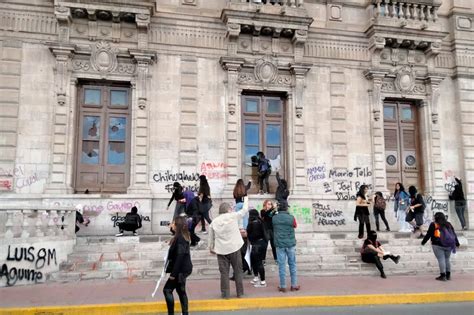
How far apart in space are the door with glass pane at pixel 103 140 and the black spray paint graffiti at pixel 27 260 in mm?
4268

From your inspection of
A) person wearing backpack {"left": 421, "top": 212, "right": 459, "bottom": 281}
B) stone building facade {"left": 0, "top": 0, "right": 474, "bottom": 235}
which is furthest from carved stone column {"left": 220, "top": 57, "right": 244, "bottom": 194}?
person wearing backpack {"left": 421, "top": 212, "right": 459, "bottom": 281}

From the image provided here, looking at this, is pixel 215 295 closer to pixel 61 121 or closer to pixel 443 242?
pixel 443 242

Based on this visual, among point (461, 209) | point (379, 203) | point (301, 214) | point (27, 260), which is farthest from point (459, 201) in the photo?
point (27, 260)

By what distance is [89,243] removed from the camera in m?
11.8

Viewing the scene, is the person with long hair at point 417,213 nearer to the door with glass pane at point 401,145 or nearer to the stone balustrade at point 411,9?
the door with glass pane at point 401,145

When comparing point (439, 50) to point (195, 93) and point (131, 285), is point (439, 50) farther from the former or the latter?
point (131, 285)

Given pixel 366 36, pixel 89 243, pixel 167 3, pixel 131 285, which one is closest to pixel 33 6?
pixel 167 3

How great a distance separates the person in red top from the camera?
11047mm

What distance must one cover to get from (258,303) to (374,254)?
4161 millimetres

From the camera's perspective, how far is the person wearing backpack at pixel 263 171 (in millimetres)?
15344

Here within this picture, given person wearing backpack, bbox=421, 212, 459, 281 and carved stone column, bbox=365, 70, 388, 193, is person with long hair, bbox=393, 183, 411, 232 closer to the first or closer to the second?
carved stone column, bbox=365, 70, 388, 193

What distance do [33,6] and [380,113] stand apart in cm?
1259

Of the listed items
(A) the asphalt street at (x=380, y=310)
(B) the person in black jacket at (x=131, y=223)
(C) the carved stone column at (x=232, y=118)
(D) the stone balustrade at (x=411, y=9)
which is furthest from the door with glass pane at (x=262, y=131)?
(A) the asphalt street at (x=380, y=310)

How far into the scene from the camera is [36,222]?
10.8 metres
